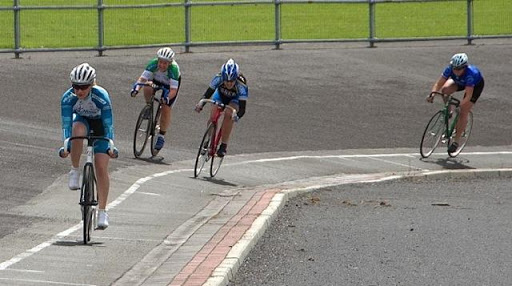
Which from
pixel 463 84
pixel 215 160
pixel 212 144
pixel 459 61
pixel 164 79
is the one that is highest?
pixel 459 61

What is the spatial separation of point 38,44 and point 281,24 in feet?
21.2

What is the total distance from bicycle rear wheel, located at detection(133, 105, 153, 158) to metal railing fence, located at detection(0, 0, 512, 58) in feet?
29.2

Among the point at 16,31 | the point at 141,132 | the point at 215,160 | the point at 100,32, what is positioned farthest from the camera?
the point at 100,32

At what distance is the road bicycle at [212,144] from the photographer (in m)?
20.0

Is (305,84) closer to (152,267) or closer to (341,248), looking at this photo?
(341,248)

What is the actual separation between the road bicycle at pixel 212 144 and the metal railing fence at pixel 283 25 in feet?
34.3

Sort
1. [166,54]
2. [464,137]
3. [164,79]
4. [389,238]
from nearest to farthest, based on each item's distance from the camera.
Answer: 1. [389,238]
2. [166,54]
3. [164,79]
4. [464,137]

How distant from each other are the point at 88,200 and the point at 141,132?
7990 millimetres

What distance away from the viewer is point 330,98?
93.0ft

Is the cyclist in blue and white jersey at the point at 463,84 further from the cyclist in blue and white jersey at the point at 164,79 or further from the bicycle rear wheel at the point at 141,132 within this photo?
the bicycle rear wheel at the point at 141,132

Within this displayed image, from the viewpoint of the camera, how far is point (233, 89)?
2031 centimetres

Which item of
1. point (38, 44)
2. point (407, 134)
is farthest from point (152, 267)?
point (38, 44)

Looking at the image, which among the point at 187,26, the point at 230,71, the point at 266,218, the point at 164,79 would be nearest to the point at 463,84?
the point at 164,79

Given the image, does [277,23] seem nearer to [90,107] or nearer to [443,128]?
[443,128]
